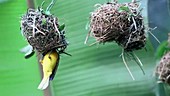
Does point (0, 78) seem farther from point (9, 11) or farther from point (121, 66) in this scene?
point (121, 66)

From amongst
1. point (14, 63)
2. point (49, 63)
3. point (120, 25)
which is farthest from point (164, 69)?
point (14, 63)

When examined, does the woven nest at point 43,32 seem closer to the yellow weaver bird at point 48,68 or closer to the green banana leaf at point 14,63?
the yellow weaver bird at point 48,68

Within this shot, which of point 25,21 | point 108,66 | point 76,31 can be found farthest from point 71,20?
point 25,21

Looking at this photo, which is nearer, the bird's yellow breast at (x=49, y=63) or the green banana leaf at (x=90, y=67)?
the bird's yellow breast at (x=49, y=63)

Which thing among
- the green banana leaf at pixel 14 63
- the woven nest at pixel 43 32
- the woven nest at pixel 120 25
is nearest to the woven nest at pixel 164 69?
the woven nest at pixel 120 25

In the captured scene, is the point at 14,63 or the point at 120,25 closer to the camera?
the point at 120,25

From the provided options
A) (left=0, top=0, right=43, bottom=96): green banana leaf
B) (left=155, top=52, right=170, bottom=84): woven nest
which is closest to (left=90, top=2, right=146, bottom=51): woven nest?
(left=155, top=52, right=170, bottom=84): woven nest

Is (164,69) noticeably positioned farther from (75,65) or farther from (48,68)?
(75,65)
